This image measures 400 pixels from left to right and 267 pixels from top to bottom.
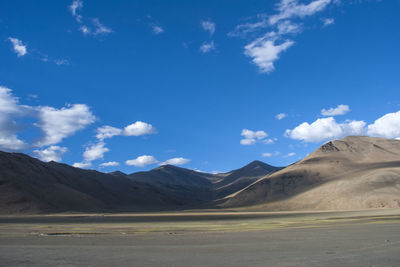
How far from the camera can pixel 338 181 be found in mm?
132750

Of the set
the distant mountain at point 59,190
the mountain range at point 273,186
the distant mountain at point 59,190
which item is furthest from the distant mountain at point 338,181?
the distant mountain at point 59,190

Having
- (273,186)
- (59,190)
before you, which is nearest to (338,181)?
(273,186)

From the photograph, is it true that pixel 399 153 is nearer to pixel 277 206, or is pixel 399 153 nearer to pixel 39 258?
pixel 277 206

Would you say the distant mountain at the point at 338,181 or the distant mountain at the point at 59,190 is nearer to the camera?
the distant mountain at the point at 59,190

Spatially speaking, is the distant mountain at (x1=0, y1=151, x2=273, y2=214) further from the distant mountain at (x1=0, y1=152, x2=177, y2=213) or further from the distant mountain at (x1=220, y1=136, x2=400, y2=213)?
the distant mountain at (x1=220, y1=136, x2=400, y2=213)

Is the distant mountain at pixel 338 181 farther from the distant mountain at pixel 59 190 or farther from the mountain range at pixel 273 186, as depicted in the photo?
the distant mountain at pixel 59 190

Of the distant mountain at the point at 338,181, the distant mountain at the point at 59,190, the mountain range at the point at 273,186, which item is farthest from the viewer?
the distant mountain at the point at 338,181

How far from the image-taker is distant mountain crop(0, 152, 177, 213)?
110375 mm

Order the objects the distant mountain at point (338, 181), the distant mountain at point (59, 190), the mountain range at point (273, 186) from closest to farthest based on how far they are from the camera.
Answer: the distant mountain at point (59, 190)
the mountain range at point (273, 186)
the distant mountain at point (338, 181)

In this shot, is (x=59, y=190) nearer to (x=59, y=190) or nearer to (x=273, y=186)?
(x=59, y=190)

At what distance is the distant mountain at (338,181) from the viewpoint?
366 ft

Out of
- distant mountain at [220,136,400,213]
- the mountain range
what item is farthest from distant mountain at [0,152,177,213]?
distant mountain at [220,136,400,213]

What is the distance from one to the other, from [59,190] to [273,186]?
8857 cm

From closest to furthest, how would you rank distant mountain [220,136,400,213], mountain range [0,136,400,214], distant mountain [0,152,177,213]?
distant mountain [0,152,177,213], mountain range [0,136,400,214], distant mountain [220,136,400,213]
